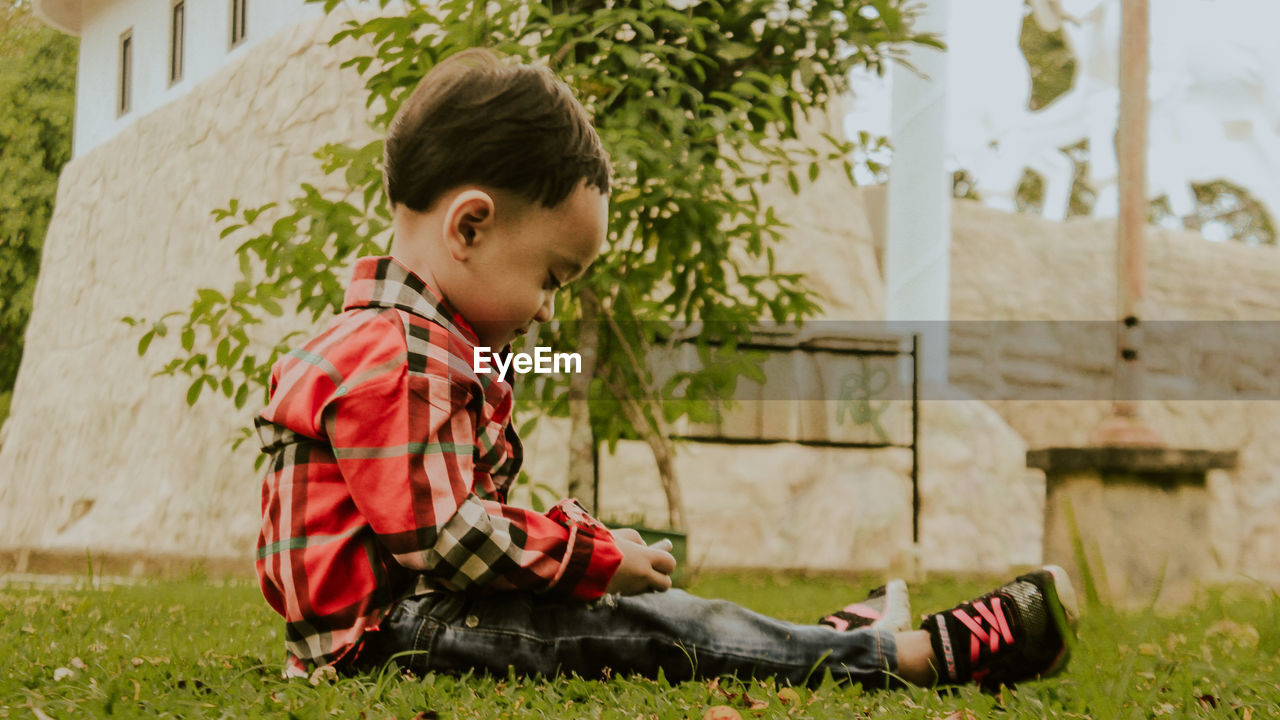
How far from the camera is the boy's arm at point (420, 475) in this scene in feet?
4.56

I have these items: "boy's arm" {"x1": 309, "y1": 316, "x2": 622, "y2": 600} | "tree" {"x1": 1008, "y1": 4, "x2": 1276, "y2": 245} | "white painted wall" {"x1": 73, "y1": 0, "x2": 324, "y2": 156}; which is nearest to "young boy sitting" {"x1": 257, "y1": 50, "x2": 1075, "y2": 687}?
"boy's arm" {"x1": 309, "y1": 316, "x2": 622, "y2": 600}

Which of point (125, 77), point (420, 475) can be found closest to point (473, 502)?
point (420, 475)

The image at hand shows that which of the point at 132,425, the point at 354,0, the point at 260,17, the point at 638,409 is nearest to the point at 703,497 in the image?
the point at 638,409

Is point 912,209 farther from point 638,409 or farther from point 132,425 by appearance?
point 132,425

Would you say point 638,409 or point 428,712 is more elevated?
point 638,409

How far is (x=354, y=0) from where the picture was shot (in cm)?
838

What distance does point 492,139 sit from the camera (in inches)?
61.3

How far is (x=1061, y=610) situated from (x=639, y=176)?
1.81m

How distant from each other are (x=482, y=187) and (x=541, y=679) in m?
0.77

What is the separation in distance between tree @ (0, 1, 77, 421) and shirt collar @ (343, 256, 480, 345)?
1048cm

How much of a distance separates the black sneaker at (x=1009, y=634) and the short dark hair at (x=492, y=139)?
944mm

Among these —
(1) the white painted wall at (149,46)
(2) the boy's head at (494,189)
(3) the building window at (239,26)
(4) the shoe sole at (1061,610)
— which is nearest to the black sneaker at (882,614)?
(4) the shoe sole at (1061,610)

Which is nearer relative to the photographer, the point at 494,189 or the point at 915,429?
the point at 494,189

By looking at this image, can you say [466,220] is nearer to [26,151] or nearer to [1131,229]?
[1131,229]
